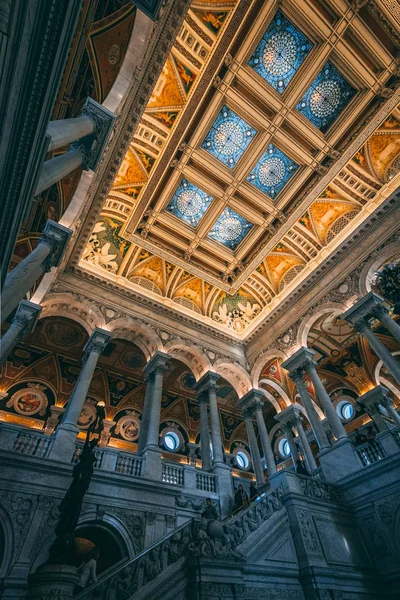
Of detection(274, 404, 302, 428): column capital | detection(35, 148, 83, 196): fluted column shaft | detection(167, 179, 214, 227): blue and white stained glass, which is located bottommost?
detection(35, 148, 83, 196): fluted column shaft

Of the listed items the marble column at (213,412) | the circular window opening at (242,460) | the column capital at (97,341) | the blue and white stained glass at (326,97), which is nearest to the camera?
the blue and white stained glass at (326,97)

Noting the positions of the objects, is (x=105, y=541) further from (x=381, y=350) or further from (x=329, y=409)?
(x=381, y=350)

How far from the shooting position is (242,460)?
19.9 m

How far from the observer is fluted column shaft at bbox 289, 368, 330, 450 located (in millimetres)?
11067

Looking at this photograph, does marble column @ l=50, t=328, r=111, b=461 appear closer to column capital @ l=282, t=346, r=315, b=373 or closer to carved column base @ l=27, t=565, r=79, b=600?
carved column base @ l=27, t=565, r=79, b=600

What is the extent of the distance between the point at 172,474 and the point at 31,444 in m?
4.17

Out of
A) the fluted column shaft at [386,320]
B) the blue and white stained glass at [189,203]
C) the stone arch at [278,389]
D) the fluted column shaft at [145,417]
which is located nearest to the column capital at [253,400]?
the stone arch at [278,389]

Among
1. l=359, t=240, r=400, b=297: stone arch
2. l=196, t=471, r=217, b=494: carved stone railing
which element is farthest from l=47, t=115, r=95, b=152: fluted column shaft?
l=359, t=240, r=400, b=297: stone arch

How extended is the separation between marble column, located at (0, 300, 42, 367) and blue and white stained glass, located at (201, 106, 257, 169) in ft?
27.6

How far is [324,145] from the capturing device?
12.6 metres

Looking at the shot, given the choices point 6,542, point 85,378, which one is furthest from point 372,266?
point 6,542

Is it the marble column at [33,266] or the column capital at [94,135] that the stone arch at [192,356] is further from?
the column capital at [94,135]

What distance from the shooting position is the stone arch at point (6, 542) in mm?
6377

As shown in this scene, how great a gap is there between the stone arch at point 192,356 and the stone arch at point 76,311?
3.29m
